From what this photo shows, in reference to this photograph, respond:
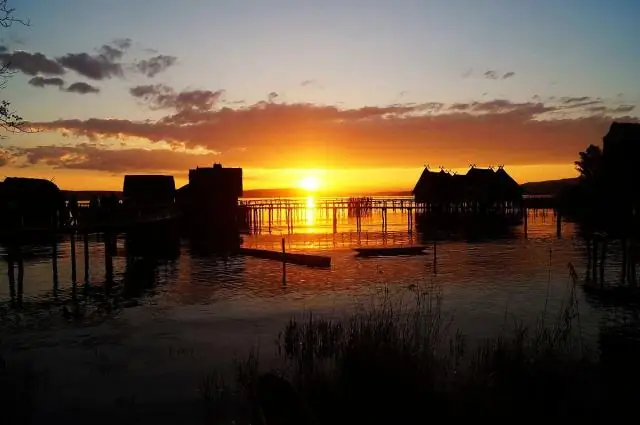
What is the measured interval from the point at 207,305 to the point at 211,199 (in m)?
41.9

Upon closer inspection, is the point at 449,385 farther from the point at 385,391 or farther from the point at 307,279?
the point at 307,279

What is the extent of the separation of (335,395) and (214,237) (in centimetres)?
4318

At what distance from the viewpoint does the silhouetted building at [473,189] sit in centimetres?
7262

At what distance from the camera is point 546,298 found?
2014 cm

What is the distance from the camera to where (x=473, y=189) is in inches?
2889

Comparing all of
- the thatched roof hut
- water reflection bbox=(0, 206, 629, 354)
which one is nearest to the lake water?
water reflection bbox=(0, 206, 629, 354)

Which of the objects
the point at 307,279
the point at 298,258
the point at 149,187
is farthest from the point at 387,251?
the point at 149,187

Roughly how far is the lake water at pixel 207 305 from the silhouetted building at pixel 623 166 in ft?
13.1

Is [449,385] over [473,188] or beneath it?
beneath

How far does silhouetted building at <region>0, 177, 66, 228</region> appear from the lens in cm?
3743

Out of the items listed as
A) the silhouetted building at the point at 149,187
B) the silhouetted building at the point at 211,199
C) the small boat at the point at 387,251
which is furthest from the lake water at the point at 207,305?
the silhouetted building at the point at 211,199

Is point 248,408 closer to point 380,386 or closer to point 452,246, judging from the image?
point 380,386


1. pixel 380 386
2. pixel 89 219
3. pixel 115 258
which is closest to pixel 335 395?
pixel 380 386

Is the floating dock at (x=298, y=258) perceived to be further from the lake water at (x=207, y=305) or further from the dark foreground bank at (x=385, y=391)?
the dark foreground bank at (x=385, y=391)
